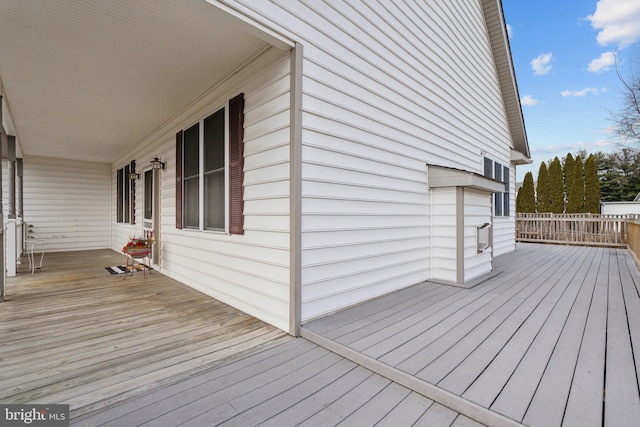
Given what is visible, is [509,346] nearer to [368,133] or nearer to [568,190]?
[368,133]

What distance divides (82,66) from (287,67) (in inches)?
104

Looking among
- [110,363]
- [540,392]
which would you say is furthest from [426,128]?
[110,363]

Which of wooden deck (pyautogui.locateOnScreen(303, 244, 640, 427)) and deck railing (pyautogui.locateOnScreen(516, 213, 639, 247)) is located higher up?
deck railing (pyautogui.locateOnScreen(516, 213, 639, 247))

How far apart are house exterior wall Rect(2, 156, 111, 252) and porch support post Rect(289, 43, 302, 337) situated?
31.1 ft

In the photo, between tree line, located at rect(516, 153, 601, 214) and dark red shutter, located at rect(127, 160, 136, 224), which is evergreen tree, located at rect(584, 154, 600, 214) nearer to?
tree line, located at rect(516, 153, 601, 214)

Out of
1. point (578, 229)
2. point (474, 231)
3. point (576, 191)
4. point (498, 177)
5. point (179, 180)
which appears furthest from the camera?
point (576, 191)

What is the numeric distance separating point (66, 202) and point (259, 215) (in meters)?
9.09

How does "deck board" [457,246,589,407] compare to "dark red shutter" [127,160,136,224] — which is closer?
"deck board" [457,246,589,407]

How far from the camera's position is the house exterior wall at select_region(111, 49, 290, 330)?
8.93ft

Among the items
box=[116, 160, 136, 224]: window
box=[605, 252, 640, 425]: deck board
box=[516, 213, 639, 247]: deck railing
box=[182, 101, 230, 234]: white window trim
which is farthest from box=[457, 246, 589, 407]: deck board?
box=[116, 160, 136, 224]: window

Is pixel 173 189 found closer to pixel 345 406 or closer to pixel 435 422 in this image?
pixel 345 406

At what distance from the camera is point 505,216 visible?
25.6 ft

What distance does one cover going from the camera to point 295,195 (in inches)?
101

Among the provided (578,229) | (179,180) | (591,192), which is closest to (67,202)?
(179,180)
